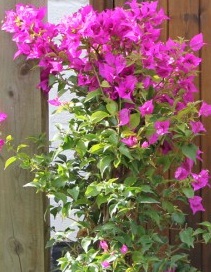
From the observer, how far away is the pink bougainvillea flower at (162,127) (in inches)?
101

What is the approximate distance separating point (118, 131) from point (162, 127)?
0.17m

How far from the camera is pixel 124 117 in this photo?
2574mm

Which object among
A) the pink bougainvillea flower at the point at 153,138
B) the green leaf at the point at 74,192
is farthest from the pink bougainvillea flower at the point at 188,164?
the green leaf at the point at 74,192

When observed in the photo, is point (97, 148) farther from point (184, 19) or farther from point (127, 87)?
point (184, 19)

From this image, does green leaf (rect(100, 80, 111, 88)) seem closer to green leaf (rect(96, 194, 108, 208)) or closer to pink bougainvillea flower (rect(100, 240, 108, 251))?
green leaf (rect(96, 194, 108, 208))

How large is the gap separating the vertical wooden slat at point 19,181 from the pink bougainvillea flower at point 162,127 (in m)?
0.60

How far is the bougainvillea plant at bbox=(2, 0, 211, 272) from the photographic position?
257 centimetres

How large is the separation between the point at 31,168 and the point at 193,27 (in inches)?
47.4

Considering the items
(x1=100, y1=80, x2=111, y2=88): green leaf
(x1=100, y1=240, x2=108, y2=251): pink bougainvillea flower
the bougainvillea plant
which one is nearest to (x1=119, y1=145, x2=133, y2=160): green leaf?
the bougainvillea plant

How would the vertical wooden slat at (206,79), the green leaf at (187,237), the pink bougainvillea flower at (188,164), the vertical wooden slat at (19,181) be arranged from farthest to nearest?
the vertical wooden slat at (206,79) → the vertical wooden slat at (19,181) → the pink bougainvillea flower at (188,164) → the green leaf at (187,237)

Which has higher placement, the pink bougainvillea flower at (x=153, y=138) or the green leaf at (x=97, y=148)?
the pink bougainvillea flower at (x=153, y=138)

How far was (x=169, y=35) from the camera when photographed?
345 cm

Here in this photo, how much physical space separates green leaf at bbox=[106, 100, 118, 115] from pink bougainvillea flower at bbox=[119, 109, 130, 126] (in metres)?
0.03

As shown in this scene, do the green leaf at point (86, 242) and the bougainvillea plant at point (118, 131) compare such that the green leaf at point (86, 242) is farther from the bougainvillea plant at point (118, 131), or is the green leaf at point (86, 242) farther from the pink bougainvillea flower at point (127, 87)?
the pink bougainvillea flower at point (127, 87)
